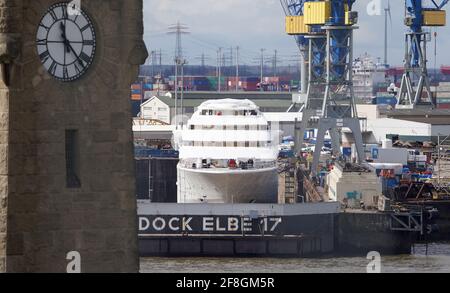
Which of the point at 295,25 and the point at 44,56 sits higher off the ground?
Answer: the point at 295,25

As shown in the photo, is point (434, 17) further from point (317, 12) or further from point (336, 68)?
point (317, 12)

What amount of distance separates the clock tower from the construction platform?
49.6m

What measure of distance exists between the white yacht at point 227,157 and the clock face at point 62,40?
60.9 metres

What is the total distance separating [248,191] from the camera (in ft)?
255

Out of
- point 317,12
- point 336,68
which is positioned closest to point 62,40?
point 317,12

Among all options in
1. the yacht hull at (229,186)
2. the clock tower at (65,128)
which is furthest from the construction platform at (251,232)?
the clock tower at (65,128)

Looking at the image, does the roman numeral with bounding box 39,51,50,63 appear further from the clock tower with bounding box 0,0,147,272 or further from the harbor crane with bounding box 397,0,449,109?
the harbor crane with bounding box 397,0,449,109

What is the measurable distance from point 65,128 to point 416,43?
125 m

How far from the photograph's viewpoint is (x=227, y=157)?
260ft

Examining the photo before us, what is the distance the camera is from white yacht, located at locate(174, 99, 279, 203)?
77.2 m

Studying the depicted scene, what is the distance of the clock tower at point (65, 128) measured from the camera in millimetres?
15344
